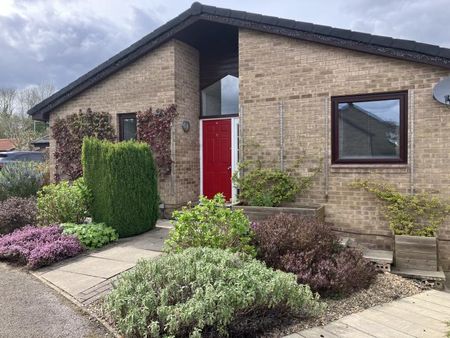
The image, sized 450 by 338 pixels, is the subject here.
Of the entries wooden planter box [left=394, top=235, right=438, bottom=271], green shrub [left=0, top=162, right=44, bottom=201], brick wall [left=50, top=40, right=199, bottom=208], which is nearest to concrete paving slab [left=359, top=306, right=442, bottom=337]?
wooden planter box [left=394, top=235, right=438, bottom=271]

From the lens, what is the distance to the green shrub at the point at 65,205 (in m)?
6.62

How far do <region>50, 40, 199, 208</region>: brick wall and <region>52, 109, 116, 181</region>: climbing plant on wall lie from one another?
0.86 ft

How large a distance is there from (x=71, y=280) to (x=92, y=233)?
1638 millimetres

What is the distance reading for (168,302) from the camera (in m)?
3.01

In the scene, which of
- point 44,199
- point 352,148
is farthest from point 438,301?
point 44,199

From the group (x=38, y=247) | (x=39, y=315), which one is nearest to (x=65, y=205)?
(x=38, y=247)

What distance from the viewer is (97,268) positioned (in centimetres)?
479

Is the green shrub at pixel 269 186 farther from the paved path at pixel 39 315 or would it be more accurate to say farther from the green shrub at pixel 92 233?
the paved path at pixel 39 315

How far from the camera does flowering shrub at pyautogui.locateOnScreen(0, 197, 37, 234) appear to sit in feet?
21.6

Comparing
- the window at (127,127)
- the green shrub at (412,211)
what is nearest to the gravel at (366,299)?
the green shrub at (412,211)

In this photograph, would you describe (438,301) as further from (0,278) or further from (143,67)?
(143,67)

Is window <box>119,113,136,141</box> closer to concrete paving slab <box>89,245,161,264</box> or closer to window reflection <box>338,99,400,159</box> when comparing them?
concrete paving slab <box>89,245,161,264</box>

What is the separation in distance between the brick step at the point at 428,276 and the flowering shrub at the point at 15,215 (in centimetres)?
651

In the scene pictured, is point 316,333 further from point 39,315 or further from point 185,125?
point 185,125
